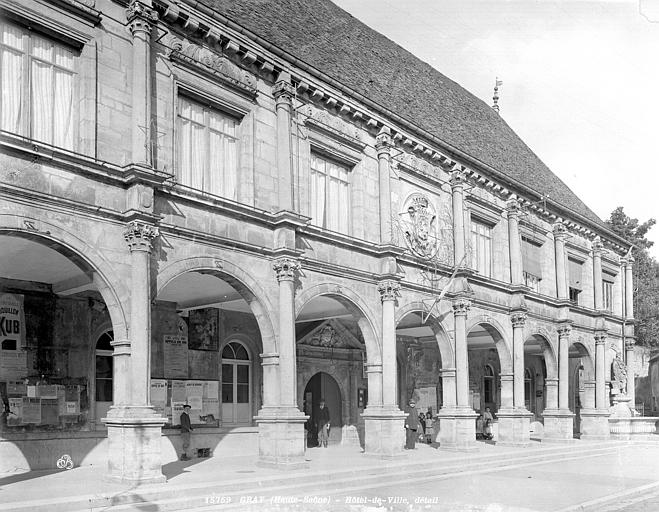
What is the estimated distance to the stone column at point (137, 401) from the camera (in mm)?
12688

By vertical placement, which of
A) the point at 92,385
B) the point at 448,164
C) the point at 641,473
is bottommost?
the point at 641,473

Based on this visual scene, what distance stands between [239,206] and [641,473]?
1073 cm

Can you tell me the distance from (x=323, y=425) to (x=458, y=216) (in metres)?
7.52

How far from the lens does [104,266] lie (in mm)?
12992

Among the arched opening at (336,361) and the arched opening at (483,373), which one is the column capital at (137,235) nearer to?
the arched opening at (336,361)

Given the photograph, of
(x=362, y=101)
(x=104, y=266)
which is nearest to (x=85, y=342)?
(x=104, y=266)

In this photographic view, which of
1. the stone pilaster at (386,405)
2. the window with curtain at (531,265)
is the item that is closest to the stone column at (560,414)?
the window with curtain at (531,265)

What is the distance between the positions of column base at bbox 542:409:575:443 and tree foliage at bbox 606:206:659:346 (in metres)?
15.4

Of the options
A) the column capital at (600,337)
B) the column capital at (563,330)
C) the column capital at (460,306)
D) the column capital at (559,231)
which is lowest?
the column capital at (600,337)

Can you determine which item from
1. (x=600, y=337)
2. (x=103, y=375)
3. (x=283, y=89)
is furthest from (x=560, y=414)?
(x=103, y=375)

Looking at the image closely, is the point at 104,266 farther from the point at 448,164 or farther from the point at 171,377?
the point at 448,164

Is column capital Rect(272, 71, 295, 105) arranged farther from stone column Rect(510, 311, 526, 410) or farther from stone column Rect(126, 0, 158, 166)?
stone column Rect(510, 311, 526, 410)

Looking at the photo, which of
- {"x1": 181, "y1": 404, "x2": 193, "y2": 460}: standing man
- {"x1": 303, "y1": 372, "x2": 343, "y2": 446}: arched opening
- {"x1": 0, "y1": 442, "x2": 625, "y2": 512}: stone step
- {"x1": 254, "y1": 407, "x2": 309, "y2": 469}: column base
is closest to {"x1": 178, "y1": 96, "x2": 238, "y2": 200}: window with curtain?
{"x1": 254, "y1": 407, "x2": 309, "y2": 469}: column base

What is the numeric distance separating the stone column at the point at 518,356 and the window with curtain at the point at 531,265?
225 cm
